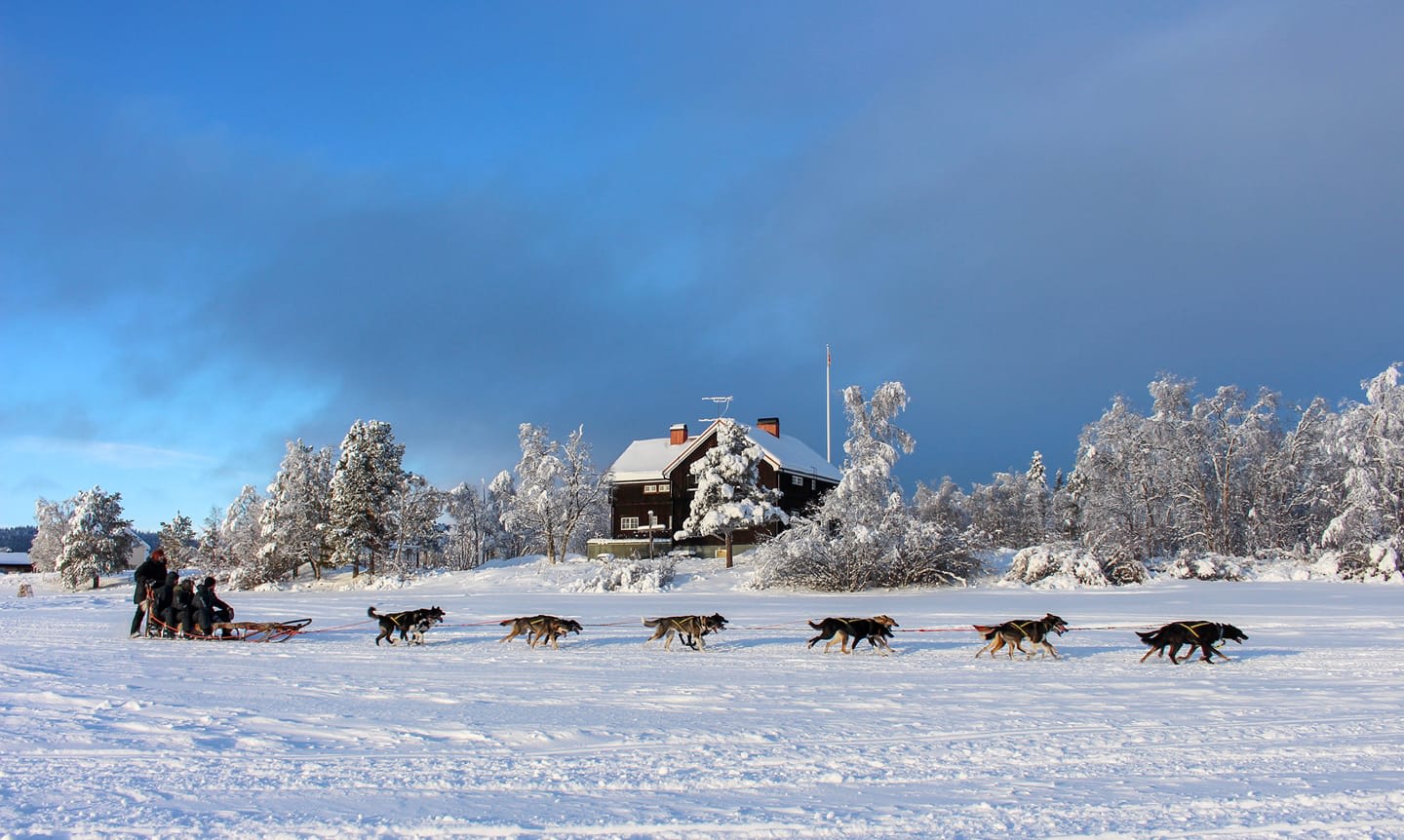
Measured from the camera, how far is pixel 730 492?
45.4 metres

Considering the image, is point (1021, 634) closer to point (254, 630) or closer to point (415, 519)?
point (254, 630)

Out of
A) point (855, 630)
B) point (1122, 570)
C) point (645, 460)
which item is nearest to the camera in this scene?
point (855, 630)

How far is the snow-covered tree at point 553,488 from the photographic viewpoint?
176 ft

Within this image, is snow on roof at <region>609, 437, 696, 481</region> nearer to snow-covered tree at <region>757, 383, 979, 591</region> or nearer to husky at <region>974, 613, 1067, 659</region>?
snow-covered tree at <region>757, 383, 979, 591</region>

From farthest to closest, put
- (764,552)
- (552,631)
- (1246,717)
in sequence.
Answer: (764,552), (552,631), (1246,717)

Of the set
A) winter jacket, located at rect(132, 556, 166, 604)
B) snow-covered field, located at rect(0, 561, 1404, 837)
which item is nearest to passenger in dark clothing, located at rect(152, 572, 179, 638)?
winter jacket, located at rect(132, 556, 166, 604)

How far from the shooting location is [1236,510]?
4928 centimetres

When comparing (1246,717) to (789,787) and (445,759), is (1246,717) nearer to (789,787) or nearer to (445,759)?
(789,787)

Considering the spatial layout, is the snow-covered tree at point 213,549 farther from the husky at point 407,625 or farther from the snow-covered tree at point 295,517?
the husky at point 407,625

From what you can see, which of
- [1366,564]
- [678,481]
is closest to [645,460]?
[678,481]

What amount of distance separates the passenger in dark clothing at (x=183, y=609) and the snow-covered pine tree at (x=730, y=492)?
96.3 ft

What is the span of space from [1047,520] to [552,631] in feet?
237

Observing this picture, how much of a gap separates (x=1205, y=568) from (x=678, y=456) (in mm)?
29163

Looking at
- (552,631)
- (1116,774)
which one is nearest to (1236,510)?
(552,631)
